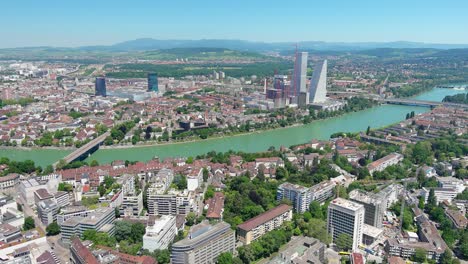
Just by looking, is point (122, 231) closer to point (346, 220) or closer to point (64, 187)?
point (64, 187)

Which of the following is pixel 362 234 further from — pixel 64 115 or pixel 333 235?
pixel 64 115

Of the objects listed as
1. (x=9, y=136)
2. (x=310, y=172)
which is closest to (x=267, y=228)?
(x=310, y=172)

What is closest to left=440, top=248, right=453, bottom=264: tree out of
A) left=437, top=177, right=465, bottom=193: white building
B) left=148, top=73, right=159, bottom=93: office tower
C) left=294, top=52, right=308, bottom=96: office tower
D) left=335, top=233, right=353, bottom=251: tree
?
left=335, top=233, right=353, bottom=251: tree

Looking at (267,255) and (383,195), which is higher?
(383,195)

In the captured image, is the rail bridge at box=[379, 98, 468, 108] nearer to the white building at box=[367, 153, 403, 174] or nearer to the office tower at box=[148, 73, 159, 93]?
the white building at box=[367, 153, 403, 174]

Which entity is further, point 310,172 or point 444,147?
point 444,147

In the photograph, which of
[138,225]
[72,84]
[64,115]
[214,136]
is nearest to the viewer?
[138,225]
